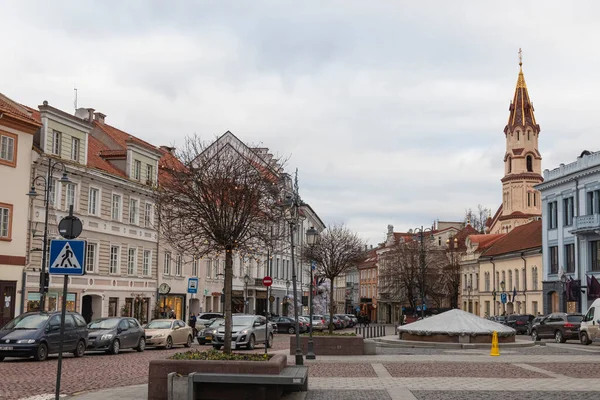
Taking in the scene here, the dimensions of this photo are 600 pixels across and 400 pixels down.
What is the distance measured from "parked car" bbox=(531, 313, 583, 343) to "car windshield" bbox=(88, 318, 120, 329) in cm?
2380

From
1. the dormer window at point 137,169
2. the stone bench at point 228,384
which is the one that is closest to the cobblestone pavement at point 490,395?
the stone bench at point 228,384

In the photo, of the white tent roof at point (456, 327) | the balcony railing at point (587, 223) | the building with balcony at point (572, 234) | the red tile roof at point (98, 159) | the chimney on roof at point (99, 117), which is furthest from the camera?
the building with balcony at point (572, 234)

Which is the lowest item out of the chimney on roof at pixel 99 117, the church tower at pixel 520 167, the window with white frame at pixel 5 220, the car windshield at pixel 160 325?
the car windshield at pixel 160 325

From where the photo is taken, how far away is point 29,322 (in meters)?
26.9

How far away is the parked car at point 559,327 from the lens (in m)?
43.2

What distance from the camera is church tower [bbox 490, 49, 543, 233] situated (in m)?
113

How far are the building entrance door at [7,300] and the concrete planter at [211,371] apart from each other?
26.3 meters

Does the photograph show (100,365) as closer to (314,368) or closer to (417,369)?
(314,368)

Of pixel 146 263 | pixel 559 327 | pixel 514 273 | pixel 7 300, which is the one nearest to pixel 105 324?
pixel 7 300

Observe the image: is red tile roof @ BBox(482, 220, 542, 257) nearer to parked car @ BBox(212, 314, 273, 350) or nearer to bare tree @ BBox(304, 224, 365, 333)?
bare tree @ BBox(304, 224, 365, 333)

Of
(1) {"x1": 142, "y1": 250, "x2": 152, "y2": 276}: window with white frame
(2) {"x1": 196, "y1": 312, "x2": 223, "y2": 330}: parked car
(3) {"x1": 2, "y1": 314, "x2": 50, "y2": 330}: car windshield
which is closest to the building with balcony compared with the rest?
(2) {"x1": 196, "y1": 312, "x2": 223, "y2": 330}: parked car

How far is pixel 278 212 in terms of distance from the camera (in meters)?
26.4

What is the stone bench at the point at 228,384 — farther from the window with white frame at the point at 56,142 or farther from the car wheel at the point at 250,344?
the window with white frame at the point at 56,142

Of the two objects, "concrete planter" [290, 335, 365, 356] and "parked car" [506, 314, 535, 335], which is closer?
"concrete planter" [290, 335, 365, 356]
